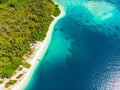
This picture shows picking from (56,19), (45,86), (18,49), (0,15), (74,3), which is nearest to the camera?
(45,86)

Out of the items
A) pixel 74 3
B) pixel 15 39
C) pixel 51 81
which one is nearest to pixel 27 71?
pixel 51 81

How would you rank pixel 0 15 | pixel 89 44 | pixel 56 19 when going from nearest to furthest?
pixel 89 44
pixel 0 15
pixel 56 19

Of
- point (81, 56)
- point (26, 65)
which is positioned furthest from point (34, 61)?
point (81, 56)

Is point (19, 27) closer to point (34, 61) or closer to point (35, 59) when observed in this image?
point (35, 59)

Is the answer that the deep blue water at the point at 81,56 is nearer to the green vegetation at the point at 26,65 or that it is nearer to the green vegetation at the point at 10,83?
the green vegetation at the point at 26,65

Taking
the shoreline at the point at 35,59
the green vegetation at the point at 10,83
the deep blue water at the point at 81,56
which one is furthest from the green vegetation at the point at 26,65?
the green vegetation at the point at 10,83

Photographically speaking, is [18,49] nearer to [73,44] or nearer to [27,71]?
[27,71]

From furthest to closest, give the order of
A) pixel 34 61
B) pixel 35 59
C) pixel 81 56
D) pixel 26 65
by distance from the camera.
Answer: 1. pixel 81 56
2. pixel 35 59
3. pixel 34 61
4. pixel 26 65

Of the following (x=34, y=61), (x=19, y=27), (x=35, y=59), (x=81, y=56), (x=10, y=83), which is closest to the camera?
(x=10, y=83)
